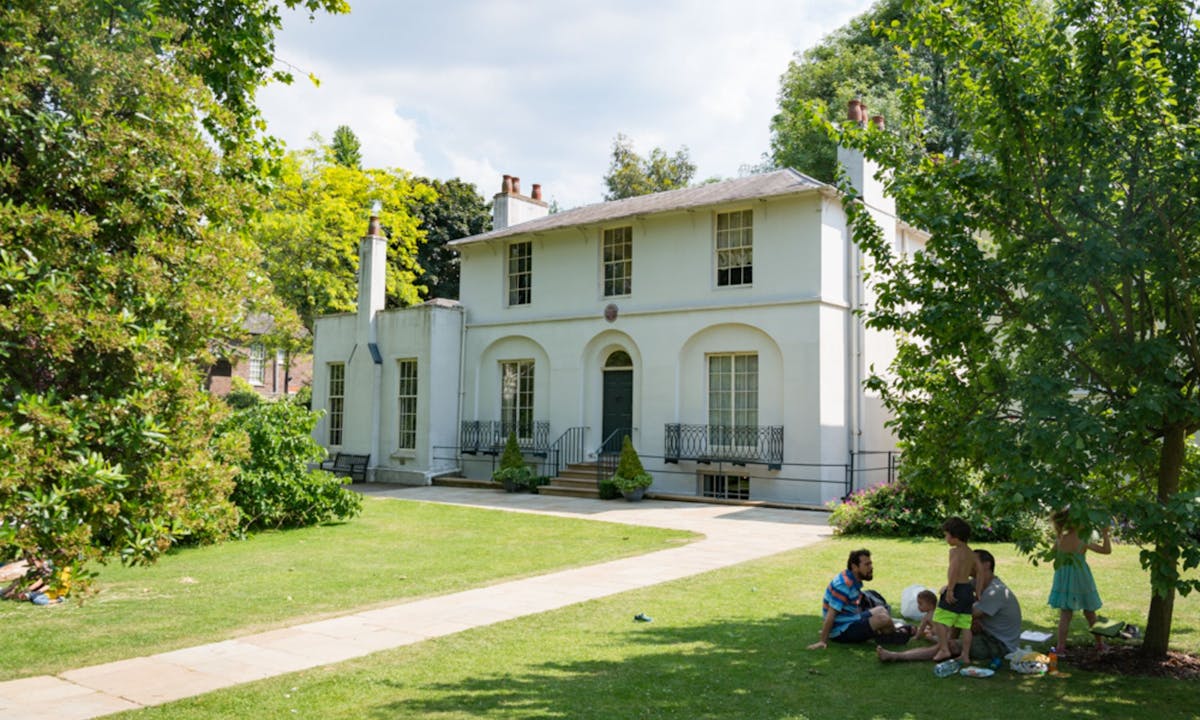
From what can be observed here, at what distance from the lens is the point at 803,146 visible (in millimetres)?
37719

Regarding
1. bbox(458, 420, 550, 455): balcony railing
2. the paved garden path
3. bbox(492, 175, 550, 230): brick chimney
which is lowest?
the paved garden path

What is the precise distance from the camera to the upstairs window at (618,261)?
2533 cm

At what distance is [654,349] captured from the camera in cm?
2403

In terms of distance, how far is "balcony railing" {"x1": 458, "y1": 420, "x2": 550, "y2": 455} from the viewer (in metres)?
26.1

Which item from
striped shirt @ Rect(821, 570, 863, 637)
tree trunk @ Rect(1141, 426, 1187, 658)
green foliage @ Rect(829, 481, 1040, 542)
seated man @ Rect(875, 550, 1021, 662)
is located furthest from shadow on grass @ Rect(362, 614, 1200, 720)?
green foliage @ Rect(829, 481, 1040, 542)

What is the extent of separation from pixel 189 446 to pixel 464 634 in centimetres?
463

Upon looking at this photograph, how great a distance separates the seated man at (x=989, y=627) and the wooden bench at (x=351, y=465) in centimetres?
2294

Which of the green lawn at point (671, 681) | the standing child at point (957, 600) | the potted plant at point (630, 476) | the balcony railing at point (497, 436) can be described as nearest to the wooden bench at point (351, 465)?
the balcony railing at point (497, 436)

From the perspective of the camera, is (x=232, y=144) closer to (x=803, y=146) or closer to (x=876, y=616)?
(x=876, y=616)

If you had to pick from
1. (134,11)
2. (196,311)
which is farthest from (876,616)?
(134,11)

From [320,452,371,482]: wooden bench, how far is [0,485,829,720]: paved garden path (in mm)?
13899

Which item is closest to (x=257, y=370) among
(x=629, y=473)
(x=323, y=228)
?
(x=323, y=228)

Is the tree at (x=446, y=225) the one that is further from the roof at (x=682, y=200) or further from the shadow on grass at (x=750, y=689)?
the shadow on grass at (x=750, y=689)

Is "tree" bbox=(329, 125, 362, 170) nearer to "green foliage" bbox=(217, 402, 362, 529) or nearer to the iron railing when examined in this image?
the iron railing
